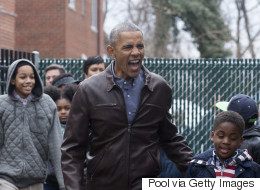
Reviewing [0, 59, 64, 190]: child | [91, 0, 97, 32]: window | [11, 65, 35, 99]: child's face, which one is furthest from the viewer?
[91, 0, 97, 32]: window

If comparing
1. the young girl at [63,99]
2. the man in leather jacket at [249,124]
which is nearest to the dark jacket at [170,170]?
the man in leather jacket at [249,124]

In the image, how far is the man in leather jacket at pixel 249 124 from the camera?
217 inches

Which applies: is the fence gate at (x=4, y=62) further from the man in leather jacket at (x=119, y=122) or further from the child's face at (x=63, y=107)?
the man in leather jacket at (x=119, y=122)

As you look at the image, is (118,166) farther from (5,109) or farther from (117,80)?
(5,109)

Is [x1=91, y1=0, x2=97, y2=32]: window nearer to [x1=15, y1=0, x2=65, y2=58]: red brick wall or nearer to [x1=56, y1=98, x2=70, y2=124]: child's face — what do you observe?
[x1=15, y1=0, x2=65, y2=58]: red brick wall

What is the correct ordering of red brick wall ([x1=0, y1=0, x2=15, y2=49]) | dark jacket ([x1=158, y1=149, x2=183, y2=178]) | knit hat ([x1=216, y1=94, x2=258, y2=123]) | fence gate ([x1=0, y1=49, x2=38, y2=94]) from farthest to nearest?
red brick wall ([x1=0, y1=0, x2=15, y2=49]), fence gate ([x1=0, y1=49, x2=38, y2=94]), dark jacket ([x1=158, y1=149, x2=183, y2=178]), knit hat ([x1=216, y1=94, x2=258, y2=123])

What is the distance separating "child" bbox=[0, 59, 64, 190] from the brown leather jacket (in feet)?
6.15

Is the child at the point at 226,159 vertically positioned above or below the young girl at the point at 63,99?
below

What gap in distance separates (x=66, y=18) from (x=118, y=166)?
21.1m

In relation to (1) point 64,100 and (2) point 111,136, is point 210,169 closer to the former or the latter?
(2) point 111,136

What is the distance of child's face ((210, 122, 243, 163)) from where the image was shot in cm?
486

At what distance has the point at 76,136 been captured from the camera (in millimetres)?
4844

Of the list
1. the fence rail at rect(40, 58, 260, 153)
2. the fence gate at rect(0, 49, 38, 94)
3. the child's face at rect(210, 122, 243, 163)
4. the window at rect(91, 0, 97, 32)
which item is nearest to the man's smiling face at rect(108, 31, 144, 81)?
the child's face at rect(210, 122, 243, 163)

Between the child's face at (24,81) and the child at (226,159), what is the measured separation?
2667 mm
